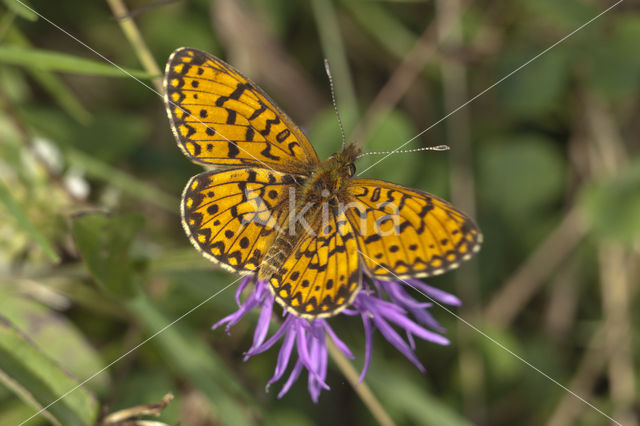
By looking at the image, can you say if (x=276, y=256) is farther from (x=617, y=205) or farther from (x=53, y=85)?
(x=617, y=205)

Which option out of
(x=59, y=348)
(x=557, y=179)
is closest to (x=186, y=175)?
(x=59, y=348)

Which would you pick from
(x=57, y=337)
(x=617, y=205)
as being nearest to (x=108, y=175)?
(x=57, y=337)

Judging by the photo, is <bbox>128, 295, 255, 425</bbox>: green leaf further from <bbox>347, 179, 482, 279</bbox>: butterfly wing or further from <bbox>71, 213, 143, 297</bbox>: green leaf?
<bbox>347, 179, 482, 279</bbox>: butterfly wing

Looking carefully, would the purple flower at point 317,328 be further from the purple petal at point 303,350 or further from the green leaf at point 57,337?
the green leaf at point 57,337

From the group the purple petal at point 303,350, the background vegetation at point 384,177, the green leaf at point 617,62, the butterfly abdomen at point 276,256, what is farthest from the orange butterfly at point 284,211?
the green leaf at point 617,62

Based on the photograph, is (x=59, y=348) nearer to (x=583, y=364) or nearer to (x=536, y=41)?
(x=583, y=364)

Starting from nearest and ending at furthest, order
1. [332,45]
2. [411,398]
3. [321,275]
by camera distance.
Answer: [321,275], [411,398], [332,45]

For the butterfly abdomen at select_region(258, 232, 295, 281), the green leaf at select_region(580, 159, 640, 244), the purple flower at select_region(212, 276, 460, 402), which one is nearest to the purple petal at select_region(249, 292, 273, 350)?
the purple flower at select_region(212, 276, 460, 402)
